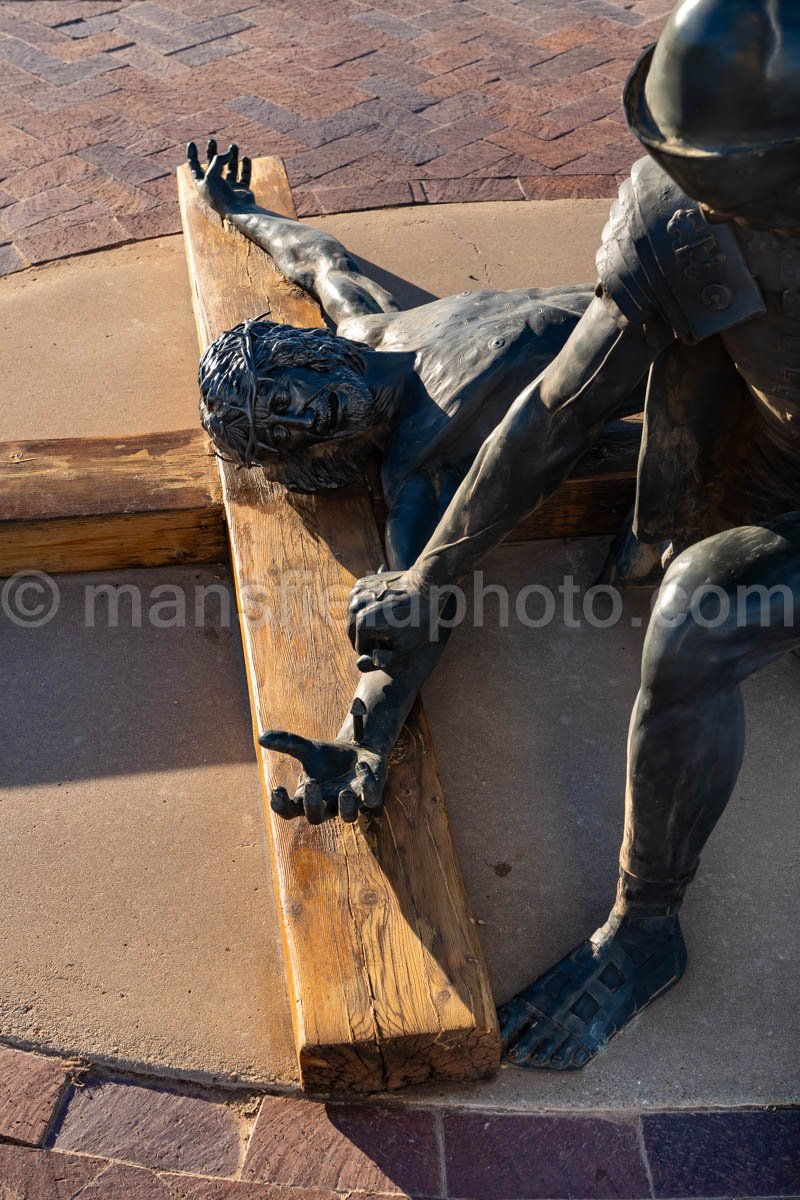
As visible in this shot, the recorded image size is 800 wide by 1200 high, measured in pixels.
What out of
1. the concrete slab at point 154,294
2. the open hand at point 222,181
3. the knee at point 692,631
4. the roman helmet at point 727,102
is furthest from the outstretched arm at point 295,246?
the roman helmet at point 727,102

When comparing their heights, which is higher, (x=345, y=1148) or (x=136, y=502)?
(x=136, y=502)

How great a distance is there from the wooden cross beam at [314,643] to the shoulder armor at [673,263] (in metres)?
1.01

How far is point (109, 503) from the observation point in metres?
3.10

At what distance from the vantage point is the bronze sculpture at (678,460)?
1.55m

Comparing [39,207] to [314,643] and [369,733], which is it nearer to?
[314,643]

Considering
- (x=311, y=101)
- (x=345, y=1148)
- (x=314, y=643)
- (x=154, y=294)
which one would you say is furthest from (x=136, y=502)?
(x=311, y=101)

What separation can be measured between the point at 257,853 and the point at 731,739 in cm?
104

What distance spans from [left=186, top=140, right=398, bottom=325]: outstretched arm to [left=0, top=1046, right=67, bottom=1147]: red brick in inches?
80.4

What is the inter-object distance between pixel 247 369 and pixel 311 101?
2789 millimetres

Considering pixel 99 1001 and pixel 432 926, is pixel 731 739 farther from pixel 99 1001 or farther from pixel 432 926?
pixel 99 1001

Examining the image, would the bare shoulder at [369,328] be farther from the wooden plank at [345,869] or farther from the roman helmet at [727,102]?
the roman helmet at [727,102]

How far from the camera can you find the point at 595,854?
8.45ft

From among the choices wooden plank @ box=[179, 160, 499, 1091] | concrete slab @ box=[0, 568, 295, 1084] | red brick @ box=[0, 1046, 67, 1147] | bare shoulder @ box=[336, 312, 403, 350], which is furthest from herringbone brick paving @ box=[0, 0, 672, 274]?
red brick @ box=[0, 1046, 67, 1147]

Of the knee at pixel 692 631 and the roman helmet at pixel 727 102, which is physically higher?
the roman helmet at pixel 727 102
